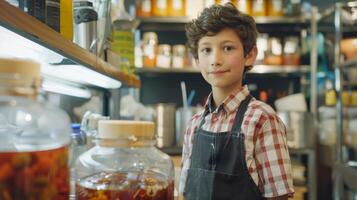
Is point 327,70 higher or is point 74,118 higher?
point 327,70

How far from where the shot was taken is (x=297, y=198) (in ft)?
8.06

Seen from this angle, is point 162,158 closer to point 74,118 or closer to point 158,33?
point 74,118

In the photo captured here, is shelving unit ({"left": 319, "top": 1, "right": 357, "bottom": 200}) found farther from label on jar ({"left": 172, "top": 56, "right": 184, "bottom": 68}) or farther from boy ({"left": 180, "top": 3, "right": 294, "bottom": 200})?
boy ({"left": 180, "top": 3, "right": 294, "bottom": 200})

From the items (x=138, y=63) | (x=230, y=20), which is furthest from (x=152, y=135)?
(x=138, y=63)

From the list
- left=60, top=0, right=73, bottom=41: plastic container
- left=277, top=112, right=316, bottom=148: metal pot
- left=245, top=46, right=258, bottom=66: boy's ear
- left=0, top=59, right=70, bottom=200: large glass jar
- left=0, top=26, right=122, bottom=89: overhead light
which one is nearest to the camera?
left=0, top=59, right=70, bottom=200: large glass jar

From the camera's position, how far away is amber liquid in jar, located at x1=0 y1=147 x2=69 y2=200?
1.33 ft

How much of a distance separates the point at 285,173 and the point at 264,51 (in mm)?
2117

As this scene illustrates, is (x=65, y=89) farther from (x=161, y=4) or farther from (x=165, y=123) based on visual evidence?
(x=161, y=4)

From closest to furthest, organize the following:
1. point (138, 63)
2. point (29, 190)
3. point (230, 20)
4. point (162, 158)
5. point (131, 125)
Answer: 1. point (29, 190)
2. point (131, 125)
3. point (162, 158)
4. point (230, 20)
5. point (138, 63)

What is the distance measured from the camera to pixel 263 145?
1135 mm

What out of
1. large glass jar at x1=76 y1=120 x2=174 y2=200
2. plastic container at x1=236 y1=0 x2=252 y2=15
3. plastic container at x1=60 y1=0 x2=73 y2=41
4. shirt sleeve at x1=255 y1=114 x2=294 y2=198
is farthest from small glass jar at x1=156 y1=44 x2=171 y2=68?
large glass jar at x1=76 y1=120 x2=174 y2=200

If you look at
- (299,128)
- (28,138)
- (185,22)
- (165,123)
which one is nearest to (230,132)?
(28,138)

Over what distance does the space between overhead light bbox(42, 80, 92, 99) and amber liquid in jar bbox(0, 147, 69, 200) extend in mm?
741

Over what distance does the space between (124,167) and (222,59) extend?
0.64 metres
